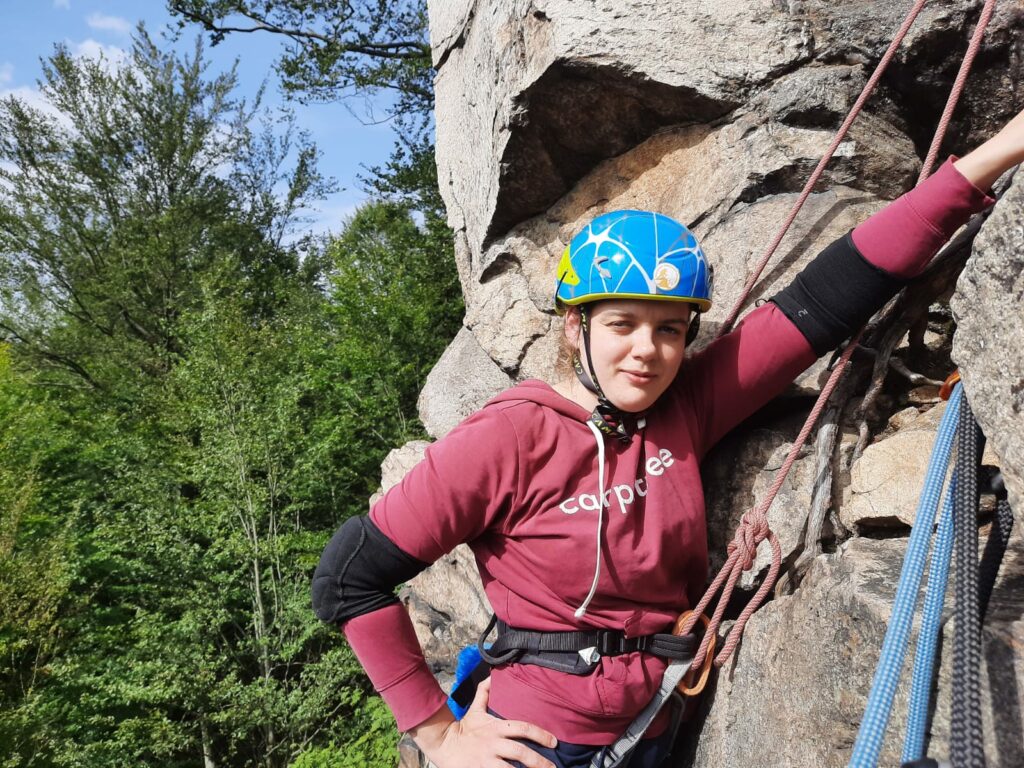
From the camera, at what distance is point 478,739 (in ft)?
6.08

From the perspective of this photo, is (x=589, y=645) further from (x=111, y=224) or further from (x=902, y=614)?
(x=111, y=224)

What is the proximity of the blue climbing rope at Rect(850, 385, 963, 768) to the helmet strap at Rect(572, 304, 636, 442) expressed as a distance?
2.45ft

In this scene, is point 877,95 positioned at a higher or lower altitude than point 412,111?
lower

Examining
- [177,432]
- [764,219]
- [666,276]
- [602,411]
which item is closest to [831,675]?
[602,411]

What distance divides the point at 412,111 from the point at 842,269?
13482 mm

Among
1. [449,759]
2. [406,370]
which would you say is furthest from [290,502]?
[449,759]

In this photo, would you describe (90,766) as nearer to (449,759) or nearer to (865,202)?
(449,759)

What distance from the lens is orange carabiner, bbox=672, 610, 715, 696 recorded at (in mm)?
1872

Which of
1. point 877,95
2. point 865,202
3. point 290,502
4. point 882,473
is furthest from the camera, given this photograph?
point 290,502

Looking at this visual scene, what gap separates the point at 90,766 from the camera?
336 inches

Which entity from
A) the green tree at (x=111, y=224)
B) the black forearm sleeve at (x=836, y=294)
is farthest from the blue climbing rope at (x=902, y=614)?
the green tree at (x=111, y=224)

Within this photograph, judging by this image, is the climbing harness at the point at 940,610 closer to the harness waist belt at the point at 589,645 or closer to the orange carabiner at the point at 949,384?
the orange carabiner at the point at 949,384

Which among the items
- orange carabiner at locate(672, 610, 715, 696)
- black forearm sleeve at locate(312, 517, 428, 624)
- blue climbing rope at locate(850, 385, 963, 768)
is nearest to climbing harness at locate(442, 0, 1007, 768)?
orange carabiner at locate(672, 610, 715, 696)

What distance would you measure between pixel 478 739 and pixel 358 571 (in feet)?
1.87
